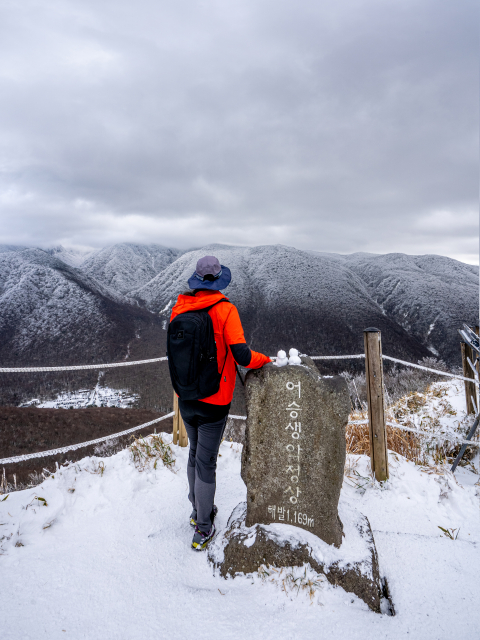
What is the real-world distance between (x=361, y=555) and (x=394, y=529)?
33.6 inches

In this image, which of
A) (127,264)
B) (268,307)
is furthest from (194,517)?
(127,264)

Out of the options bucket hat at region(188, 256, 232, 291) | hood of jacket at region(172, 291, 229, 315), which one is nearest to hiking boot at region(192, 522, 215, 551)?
hood of jacket at region(172, 291, 229, 315)

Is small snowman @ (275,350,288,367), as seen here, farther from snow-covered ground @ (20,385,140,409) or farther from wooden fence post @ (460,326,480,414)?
snow-covered ground @ (20,385,140,409)

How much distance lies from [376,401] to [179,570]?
2622 millimetres

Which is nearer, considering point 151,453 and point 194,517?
point 194,517

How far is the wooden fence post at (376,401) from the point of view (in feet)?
12.2

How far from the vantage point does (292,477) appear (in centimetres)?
270

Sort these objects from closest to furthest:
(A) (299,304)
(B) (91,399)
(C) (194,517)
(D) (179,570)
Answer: (D) (179,570), (C) (194,517), (B) (91,399), (A) (299,304)

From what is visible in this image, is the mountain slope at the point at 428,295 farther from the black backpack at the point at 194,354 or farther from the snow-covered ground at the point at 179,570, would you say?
the black backpack at the point at 194,354

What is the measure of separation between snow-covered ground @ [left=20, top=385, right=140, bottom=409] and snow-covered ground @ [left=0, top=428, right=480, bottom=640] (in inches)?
1735

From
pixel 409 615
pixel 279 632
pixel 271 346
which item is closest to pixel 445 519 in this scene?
pixel 409 615

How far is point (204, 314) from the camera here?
2348 mm

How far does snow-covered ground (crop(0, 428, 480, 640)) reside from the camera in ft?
6.90

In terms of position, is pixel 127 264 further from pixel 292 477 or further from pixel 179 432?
pixel 292 477
